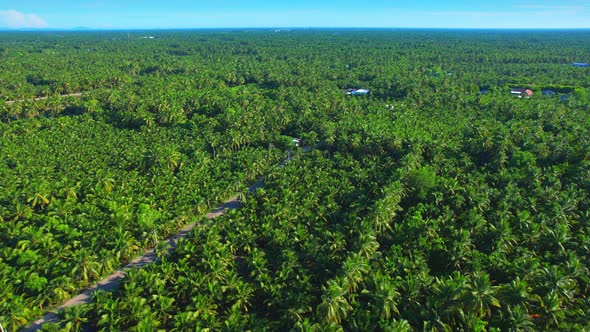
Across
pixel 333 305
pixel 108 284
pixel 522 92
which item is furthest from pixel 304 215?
pixel 522 92

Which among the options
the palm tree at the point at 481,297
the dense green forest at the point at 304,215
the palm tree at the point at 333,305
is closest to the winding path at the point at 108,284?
the dense green forest at the point at 304,215

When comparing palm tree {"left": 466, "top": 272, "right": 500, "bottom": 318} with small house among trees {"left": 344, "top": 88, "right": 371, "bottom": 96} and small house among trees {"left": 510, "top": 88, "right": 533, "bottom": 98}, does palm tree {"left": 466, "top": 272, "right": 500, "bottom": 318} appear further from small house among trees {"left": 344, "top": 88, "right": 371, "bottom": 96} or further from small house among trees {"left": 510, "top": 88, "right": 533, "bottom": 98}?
small house among trees {"left": 510, "top": 88, "right": 533, "bottom": 98}

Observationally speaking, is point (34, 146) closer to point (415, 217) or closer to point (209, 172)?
point (209, 172)

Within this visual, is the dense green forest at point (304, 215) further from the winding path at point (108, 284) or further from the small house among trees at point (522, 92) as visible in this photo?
the small house among trees at point (522, 92)

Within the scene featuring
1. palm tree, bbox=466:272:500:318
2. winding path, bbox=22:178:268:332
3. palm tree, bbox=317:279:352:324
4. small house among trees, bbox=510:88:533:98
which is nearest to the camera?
palm tree, bbox=466:272:500:318

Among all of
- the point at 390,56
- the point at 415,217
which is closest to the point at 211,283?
the point at 415,217

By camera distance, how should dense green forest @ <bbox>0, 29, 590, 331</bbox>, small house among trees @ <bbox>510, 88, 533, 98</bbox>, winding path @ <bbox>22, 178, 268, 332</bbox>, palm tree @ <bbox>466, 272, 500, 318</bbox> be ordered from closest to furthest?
1. palm tree @ <bbox>466, 272, 500, 318</bbox>
2. dense green forest @ <bbox>0, 29, 590, 331</bbox>
3. winding path @ <bbox>22, 178, 268, 332</bbox>
4. small house among trees @ <bbox>510, 88, 533, 98</bbox>

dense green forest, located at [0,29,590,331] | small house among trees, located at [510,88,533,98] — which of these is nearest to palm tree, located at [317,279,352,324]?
dense green forest, located at [0,29,590,331]

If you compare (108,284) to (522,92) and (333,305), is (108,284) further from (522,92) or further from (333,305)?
(522,92)
